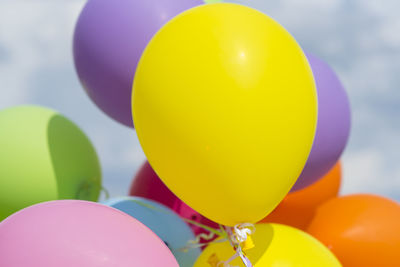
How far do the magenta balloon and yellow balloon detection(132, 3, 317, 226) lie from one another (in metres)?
0.33

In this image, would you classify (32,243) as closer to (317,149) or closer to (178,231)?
(178,231)

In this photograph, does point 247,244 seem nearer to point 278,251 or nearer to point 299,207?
point 278,251

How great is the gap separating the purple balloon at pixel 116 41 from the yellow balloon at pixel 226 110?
61 cm

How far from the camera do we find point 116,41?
9.55ft

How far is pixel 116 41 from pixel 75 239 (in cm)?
133

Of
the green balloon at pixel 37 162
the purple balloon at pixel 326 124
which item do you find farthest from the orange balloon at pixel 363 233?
the green balloon at pixel 37 162

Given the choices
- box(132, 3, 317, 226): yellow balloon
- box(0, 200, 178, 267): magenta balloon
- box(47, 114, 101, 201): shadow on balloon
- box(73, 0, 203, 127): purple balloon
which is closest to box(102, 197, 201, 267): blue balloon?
box(47, 114, 101, 201): shadow on balloon

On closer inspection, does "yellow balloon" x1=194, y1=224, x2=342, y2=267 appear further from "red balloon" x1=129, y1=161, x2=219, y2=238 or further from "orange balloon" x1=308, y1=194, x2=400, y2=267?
"red balloon" x1=129, y1=161, x2=219, y2=238

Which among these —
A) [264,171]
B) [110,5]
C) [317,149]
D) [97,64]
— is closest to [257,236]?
[264,171]

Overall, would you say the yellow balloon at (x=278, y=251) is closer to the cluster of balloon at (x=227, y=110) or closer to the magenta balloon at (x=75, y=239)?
the cluster of balloon at (x=227, y=110)

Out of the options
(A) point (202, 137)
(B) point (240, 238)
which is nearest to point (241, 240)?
(B) point (240, 238)

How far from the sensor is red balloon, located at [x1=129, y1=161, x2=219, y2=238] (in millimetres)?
3572

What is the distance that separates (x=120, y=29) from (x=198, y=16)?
0.79 meters

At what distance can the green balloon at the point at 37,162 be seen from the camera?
3.04m
